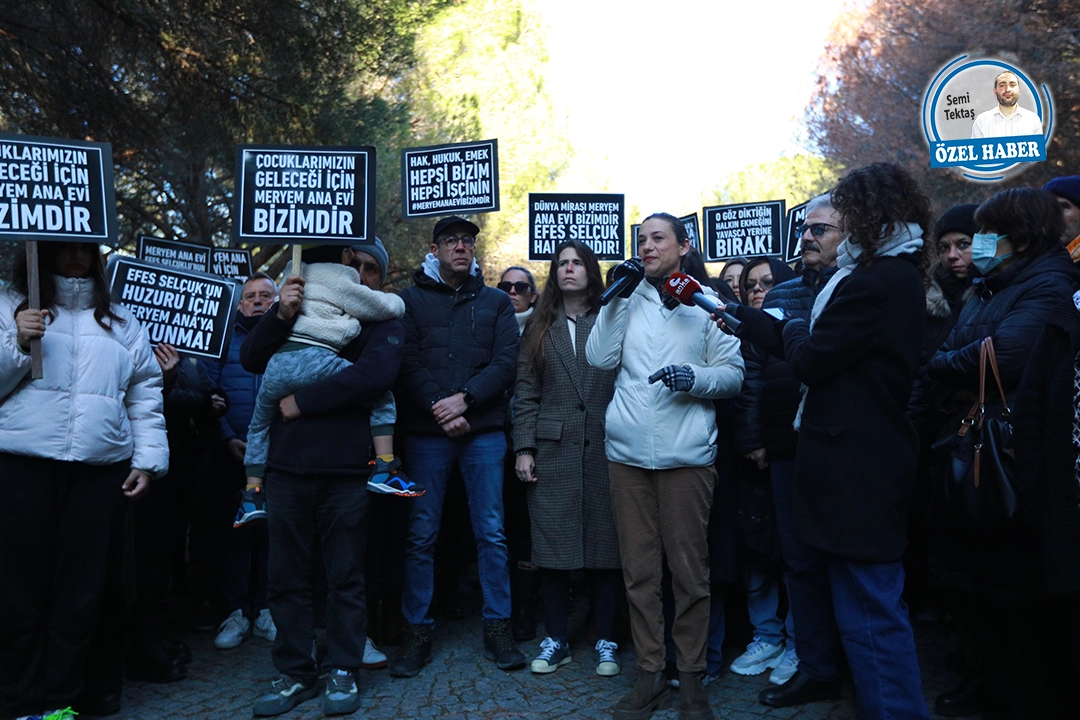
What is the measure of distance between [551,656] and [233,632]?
75.2 inches

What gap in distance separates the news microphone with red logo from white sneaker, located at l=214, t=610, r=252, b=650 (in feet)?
10.8

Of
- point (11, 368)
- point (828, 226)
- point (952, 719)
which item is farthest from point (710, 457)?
point (11, 368)

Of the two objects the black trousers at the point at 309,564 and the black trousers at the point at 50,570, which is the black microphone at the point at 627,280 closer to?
the black trousers at the point at 309,564

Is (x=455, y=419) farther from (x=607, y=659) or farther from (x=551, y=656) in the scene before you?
(x=607, y=659)

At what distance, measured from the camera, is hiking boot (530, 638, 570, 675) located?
5266 mm

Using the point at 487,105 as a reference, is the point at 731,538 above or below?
below

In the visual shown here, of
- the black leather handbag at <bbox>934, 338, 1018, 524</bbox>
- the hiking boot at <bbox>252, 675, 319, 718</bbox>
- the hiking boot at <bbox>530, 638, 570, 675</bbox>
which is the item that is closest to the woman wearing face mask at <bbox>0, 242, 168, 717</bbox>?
the hiking boot at <bbox>252, 675, 319, 718</bbox>

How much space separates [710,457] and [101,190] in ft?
10.3

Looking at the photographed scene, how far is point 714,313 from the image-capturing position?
4.25 meters

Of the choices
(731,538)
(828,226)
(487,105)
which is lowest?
(731,538)

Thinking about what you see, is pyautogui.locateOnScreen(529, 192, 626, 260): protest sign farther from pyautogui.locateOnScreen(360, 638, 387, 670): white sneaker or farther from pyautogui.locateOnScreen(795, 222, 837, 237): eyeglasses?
Result: pyautogui.locateOnScreen(360, 638, 387, 670): white sneaker

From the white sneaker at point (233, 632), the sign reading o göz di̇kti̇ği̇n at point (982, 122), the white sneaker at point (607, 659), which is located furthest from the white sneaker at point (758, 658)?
the sign reading o göz di̇kti̇ği̇n at point (982, 122)

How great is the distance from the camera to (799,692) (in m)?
4.68

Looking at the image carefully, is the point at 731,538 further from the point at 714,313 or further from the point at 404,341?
the point at 404,341
